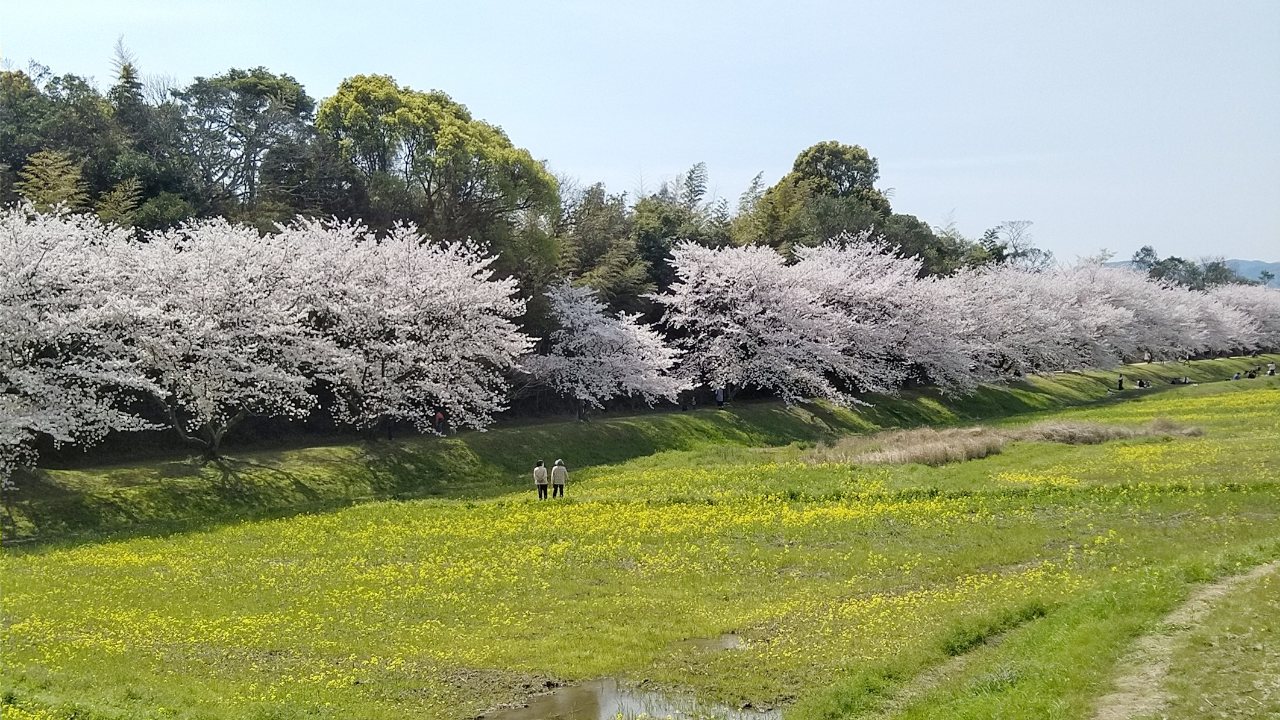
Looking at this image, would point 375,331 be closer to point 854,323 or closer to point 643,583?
point 643,583

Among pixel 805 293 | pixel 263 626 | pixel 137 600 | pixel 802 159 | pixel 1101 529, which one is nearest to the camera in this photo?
pixel 263 626

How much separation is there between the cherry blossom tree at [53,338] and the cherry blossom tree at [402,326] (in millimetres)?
8732

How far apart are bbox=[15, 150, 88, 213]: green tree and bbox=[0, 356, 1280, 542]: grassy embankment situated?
14259mm

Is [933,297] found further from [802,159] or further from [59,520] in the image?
[59,520]

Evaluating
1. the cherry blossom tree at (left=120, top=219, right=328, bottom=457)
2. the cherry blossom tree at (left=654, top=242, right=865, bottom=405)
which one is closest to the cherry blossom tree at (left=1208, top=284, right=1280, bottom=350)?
the cherry blossom tree at (left=654, top=242, right=865, bottom=405)

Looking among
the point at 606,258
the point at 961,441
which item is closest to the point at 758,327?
the point at 606,258

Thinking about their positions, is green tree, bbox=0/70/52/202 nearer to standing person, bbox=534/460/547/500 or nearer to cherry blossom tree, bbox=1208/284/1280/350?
standing person, bbox=534/460/547/500

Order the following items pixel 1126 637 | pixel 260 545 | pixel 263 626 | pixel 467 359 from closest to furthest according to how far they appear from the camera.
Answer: pixel 1126 637 → pixel 263 626 → pixel 260 545 → pixel 467 359

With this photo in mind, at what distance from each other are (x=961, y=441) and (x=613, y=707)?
29.4m

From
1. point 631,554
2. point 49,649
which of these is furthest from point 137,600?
point 631,554

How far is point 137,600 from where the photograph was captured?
21531 mm

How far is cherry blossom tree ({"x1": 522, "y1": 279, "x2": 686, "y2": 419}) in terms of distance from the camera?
54.8 meters

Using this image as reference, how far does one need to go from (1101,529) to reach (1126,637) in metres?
10.8

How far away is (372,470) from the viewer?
40688mm
